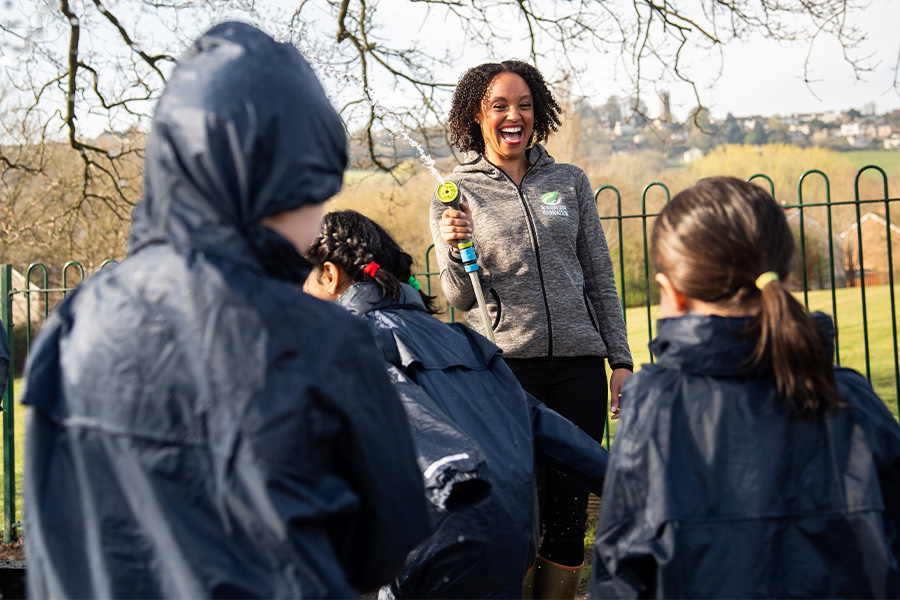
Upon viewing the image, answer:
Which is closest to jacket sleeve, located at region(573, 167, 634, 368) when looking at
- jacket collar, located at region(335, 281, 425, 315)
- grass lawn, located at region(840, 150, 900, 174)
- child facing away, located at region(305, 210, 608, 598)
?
child facing away, located at region(305, 210, 608, 598)

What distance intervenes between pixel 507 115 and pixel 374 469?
7.61 feet

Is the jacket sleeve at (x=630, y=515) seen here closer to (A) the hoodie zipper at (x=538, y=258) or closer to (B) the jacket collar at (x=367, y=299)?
(B) the jacket collar at (x=367, y=299)

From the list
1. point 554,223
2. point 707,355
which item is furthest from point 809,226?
point 707,355

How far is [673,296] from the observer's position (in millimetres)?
1633

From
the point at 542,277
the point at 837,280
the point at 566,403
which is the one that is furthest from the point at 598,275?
the point at 837,280

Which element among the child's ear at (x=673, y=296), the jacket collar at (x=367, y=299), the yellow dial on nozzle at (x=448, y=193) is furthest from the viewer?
the yellow dial on nozzle at (x=448, y=193)

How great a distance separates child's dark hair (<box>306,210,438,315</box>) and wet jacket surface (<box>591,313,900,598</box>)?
0.98 m

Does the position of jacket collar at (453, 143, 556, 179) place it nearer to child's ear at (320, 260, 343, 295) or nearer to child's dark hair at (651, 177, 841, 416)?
child's ear at (320, 260, 343, 295)

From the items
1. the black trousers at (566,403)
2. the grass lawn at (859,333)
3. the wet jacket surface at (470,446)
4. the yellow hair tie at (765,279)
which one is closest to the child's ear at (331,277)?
the wet jacket surface at (470,446)

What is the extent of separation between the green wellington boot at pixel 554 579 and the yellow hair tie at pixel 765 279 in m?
1.79

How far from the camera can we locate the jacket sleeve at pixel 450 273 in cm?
303

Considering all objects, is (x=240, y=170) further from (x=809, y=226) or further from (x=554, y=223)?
(x=809, y=226)

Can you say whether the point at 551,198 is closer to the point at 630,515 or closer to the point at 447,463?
the point at 447,463

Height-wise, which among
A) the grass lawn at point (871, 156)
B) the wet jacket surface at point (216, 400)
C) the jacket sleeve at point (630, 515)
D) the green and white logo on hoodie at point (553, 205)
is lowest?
the jacket sleeve at point (630, 515)
